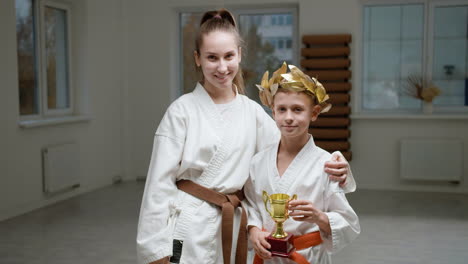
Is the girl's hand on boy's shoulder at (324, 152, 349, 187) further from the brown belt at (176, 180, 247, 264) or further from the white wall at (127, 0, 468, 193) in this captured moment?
the white wall at (127, 0, 468, 193)

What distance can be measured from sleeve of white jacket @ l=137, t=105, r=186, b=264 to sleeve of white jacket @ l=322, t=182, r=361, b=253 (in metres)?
0.49

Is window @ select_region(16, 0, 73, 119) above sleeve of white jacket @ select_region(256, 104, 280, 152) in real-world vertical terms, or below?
above

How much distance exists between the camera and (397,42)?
5.73m

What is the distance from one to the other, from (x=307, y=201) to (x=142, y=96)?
497cm

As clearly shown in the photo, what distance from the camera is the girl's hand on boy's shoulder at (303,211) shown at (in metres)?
1.39

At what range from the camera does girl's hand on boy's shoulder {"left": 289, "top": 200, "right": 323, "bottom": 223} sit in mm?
1390

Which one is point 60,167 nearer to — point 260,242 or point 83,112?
point 83,112

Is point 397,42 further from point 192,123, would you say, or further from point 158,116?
point 192,123

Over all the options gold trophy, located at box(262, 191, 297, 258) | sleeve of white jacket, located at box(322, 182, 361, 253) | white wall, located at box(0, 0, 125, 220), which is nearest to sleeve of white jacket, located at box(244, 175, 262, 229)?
gold trophy, located at box(262, 191, 297, 258)

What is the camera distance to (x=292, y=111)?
1.48m

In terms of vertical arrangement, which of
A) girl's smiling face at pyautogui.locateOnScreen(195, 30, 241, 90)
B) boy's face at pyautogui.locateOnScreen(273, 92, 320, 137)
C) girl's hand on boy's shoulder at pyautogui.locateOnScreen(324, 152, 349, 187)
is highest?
girl's smiling face at pyautogui.locateOnScreen(195, 30, 241, 90)

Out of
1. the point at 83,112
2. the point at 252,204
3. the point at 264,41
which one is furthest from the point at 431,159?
the point at 252,204

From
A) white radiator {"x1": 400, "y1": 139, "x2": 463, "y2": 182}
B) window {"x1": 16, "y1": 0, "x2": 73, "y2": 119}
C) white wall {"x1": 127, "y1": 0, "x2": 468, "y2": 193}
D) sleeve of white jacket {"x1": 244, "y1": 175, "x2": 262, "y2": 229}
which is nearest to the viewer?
sleeve of white jacket {"x1": 244, "y1": 175, "x2": 262, "y2": 229}

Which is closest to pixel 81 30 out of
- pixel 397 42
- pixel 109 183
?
pixel 109 183
